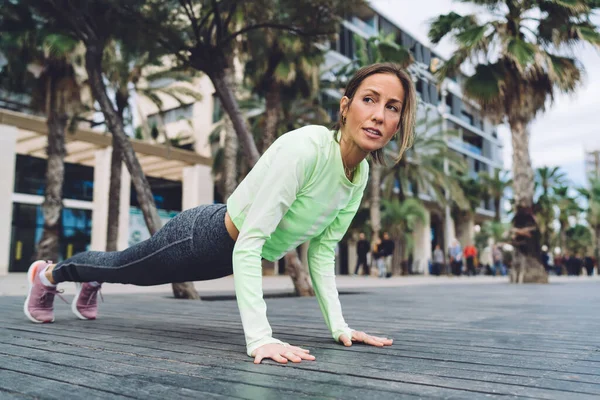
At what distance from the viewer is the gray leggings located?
242cm

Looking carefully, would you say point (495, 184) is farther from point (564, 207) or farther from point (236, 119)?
point (236, 119)

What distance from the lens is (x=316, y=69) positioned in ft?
57.8

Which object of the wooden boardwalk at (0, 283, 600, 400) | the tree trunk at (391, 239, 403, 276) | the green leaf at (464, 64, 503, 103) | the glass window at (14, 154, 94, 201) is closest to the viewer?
the wooden boardwalk at (0, 283, 600, 400)

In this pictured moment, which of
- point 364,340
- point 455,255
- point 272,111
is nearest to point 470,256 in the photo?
point 455,255

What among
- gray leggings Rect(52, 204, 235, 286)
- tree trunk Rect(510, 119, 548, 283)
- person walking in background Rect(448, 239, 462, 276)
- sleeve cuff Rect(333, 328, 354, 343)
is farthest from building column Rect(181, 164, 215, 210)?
sleeve cuff Rect(333, 328, 354, 343)

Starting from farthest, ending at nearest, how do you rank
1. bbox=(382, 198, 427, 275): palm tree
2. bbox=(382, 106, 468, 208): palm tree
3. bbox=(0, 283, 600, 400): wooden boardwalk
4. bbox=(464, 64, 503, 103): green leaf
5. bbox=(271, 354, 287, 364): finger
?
bbox=(382, 198, 427, 275): palm tree < bbox=(382, 106, 468, 208): palm tree < bbox=(464, 64, 503, 103): green leaf < bbox=(271, 354, 287, 364): finger < bbox=(0, 283, 600, 400): wooden boardwalk

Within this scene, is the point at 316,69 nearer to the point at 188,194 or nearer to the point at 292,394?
the point at 188,194

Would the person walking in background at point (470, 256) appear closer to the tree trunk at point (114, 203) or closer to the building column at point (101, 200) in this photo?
the building column at point (101, 200)

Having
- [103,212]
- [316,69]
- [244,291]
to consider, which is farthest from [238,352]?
[103,212]

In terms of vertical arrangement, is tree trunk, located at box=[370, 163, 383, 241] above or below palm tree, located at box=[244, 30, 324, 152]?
below

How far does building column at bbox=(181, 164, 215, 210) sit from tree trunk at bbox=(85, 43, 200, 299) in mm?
16734

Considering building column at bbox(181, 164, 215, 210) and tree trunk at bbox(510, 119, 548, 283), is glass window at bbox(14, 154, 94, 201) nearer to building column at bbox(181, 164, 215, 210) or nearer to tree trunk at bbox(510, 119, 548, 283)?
building column at bbox(181, 164, 215, 210)

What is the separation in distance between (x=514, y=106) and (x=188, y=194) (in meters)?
14.7

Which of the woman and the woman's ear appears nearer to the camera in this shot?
the woman
